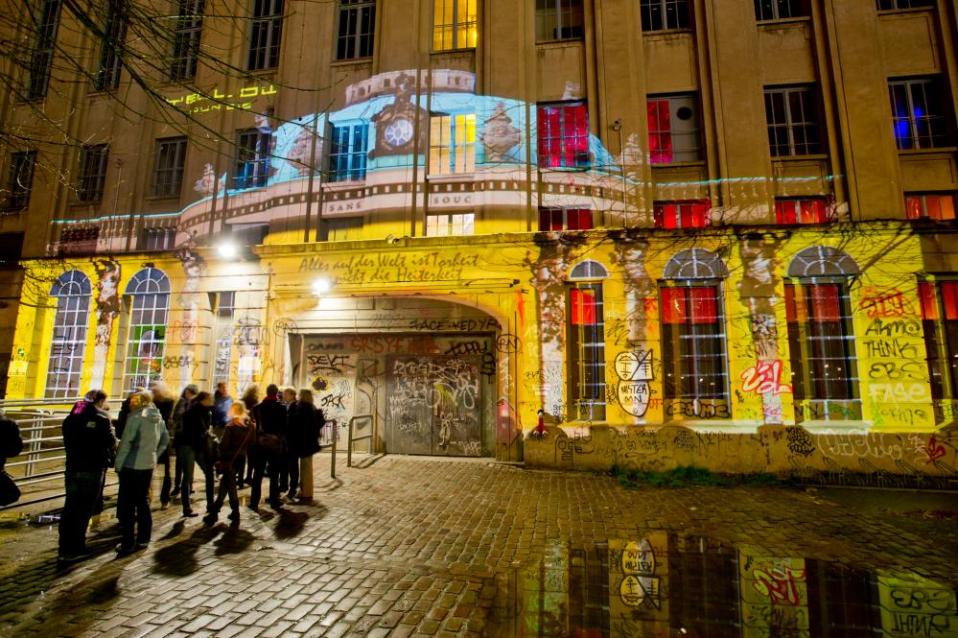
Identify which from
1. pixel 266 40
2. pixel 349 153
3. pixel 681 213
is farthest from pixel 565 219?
pixel 266 40

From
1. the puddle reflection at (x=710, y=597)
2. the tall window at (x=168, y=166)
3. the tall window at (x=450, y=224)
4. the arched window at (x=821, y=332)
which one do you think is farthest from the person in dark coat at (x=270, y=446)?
the arched window at (x=821, y=332)

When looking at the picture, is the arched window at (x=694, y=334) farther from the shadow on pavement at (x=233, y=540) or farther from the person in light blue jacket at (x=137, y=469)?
the person in light blue jacket at (x=137, y=469)

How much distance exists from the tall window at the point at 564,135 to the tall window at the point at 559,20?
2087 millimetres

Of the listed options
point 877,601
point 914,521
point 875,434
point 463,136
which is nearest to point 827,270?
point 875,434

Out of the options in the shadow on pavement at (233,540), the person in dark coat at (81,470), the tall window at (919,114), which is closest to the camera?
the person in dark coat at (81,470)

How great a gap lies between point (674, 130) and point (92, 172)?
1755cm

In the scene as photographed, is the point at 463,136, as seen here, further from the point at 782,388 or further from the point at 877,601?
the point at 877,601

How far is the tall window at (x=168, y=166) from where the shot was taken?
1340cm

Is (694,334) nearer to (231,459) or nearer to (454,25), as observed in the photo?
(231,459)

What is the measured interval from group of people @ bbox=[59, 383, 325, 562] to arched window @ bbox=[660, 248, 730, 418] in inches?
305

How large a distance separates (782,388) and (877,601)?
20.4 ft

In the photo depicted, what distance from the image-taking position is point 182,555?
5.12 m

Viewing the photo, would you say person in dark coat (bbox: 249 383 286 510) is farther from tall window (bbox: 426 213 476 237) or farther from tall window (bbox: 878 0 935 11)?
tall window (bbox: 878 0 935 11)

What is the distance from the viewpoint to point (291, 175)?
12.2 m
